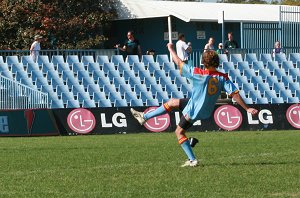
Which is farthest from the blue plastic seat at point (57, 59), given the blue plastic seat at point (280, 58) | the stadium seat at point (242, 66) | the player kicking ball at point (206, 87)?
the player kicking ball at point (206, 87)

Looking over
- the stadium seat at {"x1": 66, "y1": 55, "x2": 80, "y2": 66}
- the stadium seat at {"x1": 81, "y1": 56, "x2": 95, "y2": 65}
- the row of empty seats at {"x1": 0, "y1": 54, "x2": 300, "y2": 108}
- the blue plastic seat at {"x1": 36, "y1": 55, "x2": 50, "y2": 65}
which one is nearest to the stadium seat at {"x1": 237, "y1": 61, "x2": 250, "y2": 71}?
the row of empty seats at {"x1": 0, "y1": 54, "x2": 300, "y2": 108}

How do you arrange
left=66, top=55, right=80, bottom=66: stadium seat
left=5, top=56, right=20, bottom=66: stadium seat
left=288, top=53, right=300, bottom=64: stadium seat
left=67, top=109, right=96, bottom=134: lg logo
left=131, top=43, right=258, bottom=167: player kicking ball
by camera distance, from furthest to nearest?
left=288, top=53, right=300, bottom=64: stadium seat, left=66, top=55, right=80, bottom=66: stadium seat, left=5, top=56, right=20, bottom=66: stadium seat, left=67, top=109, right=96, bottom=134: lg logo, left=131, top=43, right=258, bottom=167: player kicking ball

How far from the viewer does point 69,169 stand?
1364cm

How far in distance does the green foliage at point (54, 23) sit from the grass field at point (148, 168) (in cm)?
1600

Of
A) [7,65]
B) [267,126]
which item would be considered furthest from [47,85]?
[267,126]

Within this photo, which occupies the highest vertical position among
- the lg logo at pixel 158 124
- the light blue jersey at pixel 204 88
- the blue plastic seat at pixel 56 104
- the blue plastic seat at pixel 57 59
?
the light blue jersey at pixel 204 88

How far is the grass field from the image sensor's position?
1078cm

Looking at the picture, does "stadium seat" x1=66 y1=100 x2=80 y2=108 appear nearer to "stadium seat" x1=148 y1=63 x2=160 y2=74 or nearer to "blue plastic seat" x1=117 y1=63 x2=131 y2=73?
"blue plastic seat" x1=117 y1=63 x2=131 y2=73

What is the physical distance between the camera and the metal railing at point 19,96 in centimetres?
2662

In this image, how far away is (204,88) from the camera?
13.7 metres

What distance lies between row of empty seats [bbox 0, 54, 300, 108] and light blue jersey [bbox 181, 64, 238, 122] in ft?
46.0

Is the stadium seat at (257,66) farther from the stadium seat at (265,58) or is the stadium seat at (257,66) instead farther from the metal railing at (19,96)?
the metal railing at (19,96)

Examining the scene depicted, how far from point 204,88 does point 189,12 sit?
28.2 m

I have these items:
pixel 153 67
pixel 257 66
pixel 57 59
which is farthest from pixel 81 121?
pixel 257 66
